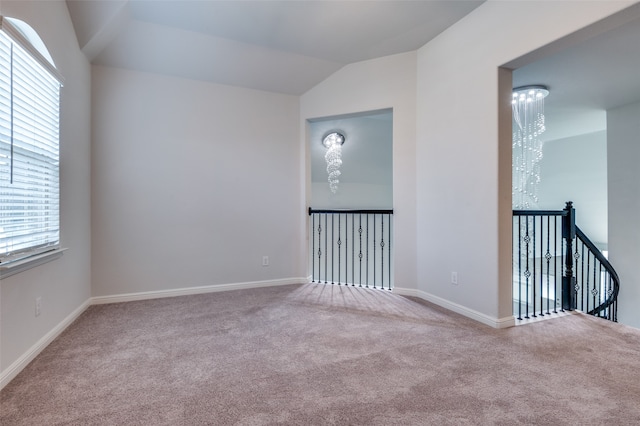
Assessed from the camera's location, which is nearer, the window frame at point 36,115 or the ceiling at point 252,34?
the window frame at point 36,115

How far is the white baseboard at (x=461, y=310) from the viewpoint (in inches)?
97.7

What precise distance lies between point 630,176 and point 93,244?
680cm

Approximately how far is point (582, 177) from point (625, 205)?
253 centimetres

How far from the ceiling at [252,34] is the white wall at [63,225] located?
0.34 metres

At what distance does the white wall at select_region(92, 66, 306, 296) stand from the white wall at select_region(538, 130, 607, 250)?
19.3ft

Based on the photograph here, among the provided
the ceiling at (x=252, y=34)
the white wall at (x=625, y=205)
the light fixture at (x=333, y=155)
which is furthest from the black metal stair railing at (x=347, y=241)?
the white wall at (x=625, y=205)

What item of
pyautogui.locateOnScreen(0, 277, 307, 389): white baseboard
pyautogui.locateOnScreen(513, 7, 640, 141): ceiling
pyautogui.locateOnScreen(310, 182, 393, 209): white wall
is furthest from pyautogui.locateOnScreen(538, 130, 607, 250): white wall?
pyautogui.locateOnScreen(0, 277, 307, 389): white baseboard

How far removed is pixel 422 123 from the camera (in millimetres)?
3275

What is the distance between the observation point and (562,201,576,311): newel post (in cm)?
297

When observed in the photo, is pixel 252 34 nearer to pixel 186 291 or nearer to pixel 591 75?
pixel 186 291

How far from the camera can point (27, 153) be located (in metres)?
1.96

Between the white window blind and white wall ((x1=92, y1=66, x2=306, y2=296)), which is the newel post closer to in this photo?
white wall ((x1=92, y1=66, x2=306, y2=296))

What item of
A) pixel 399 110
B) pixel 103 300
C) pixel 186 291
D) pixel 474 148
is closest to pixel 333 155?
pixel 399 110

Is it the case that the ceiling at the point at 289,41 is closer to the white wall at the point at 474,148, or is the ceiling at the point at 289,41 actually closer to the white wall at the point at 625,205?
the white wall at the point at 474,148
